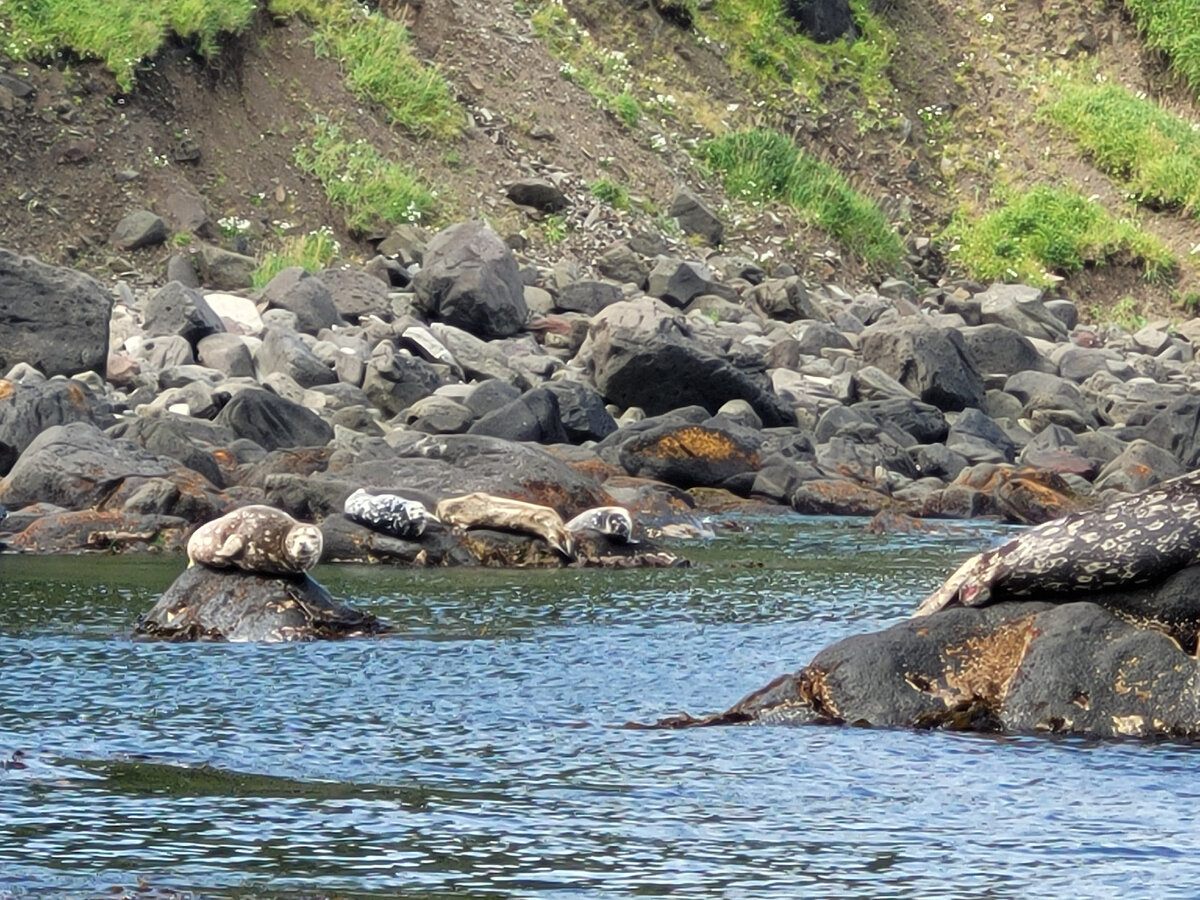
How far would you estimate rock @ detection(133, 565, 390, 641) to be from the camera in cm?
1017

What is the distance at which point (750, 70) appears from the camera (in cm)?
4197

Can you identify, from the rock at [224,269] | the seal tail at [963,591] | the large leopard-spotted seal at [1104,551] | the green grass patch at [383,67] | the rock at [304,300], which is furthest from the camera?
the green grass patch at [383,67]

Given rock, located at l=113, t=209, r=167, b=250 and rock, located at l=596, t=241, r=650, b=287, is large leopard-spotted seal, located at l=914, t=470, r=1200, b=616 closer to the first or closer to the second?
rock, located at l=113, t=209, r=167, b=250

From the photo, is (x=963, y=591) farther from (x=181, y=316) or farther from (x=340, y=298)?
(x=340, y=298)

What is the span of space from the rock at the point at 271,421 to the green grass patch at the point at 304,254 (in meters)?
8.67

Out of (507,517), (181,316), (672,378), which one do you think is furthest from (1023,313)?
(507,517)

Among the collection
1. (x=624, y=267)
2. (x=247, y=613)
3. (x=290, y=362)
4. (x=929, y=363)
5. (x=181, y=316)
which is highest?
(x=624, y=267)

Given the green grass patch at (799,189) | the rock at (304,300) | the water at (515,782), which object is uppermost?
the green grass patch at (799,189)

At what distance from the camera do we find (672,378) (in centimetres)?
2364

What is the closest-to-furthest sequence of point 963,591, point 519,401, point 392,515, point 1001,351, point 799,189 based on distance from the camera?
point 963,591
point 392,515
point 519,401
point 1001,351
point 799,189

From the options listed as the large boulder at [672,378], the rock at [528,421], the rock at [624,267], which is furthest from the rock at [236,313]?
the rock at [624,267]

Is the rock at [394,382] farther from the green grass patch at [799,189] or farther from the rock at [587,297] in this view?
the green grass patch at [799,189]

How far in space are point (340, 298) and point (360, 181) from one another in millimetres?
6191

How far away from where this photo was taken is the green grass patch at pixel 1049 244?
40.4 metres
